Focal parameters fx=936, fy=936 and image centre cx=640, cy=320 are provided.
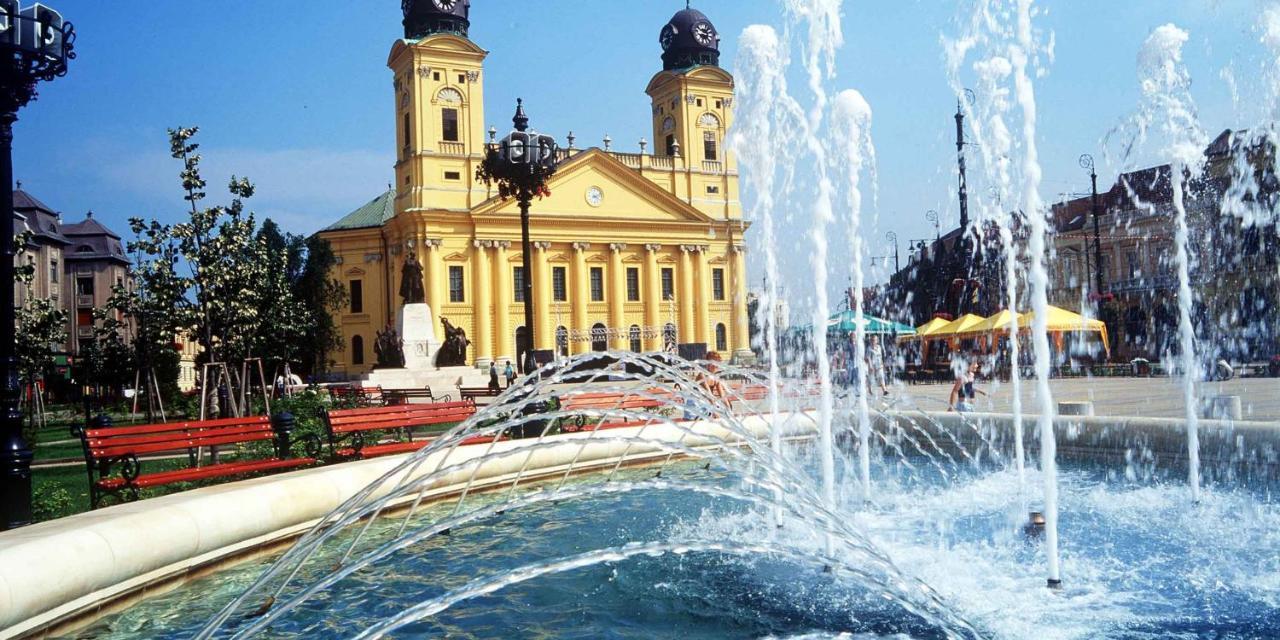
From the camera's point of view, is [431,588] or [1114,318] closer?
[431,588]

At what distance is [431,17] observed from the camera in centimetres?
5528

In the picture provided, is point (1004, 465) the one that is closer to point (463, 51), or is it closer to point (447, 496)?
point (447, 496)

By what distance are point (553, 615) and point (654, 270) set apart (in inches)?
2135

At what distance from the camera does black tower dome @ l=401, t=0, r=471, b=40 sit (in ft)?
181

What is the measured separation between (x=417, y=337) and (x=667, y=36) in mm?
39701

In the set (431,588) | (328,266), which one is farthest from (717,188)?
(431,588)

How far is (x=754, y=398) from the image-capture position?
17.5 m

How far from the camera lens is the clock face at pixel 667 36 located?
62719 millimetres

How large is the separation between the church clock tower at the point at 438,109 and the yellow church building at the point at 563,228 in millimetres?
77

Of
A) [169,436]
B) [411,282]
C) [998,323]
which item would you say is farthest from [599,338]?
[169,436]

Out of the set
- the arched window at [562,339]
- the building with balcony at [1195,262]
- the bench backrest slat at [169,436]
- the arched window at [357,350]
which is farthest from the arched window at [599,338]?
the bench backrest slat at [169,436]

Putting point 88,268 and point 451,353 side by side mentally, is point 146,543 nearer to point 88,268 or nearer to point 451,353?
point 451,353

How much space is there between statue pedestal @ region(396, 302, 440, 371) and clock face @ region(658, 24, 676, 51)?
126 ft

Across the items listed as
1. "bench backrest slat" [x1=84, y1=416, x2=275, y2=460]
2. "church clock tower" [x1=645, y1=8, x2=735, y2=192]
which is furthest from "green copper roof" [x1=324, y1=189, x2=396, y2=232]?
"bench backrest slat" [x1=84, y1=416, x2=275, y2=460]
